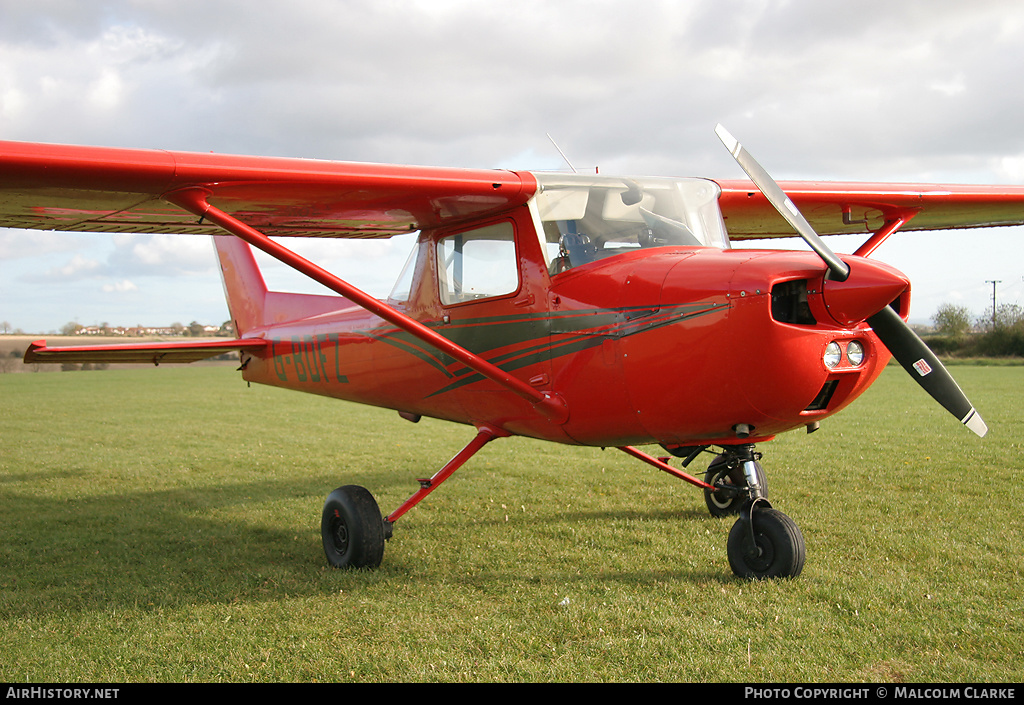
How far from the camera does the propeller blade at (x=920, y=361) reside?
4211mm

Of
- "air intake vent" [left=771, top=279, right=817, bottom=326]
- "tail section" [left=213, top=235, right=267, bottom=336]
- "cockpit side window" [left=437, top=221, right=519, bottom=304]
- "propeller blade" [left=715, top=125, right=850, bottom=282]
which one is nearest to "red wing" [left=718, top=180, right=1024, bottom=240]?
"propeller blade" [left=715, top=125, right=850, bottom=282]

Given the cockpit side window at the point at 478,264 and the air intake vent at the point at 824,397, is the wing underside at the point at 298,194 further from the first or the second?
the air intake vent at the point at 824,397

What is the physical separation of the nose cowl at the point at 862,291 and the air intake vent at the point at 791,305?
0.14 meters

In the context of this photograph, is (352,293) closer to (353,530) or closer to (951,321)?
(353,530)

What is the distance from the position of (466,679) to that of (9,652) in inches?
99.4

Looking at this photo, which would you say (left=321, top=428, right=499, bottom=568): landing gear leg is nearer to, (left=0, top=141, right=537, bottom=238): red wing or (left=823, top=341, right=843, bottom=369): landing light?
(left=0, top=141, right=537, bottom=238): red wing

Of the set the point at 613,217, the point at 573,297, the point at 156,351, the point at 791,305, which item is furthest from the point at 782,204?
the point at 156,351

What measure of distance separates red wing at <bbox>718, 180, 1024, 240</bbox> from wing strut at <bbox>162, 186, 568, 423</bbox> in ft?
8.40

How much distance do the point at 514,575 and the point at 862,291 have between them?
2.97 m

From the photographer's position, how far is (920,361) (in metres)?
4.37

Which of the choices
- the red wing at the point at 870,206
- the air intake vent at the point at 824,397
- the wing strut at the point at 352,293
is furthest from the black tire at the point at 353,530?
the red wing at the point at 870,206

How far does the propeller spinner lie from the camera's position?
4.02 m

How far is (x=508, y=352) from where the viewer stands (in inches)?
208
